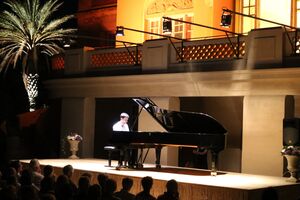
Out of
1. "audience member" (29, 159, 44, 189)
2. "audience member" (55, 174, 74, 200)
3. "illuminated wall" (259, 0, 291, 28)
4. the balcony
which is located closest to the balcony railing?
the balcony

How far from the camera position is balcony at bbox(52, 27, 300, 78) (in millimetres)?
16688

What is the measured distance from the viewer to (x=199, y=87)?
18500 mm

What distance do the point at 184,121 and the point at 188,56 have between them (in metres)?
3.76

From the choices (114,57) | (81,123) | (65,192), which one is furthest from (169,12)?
(65,192)

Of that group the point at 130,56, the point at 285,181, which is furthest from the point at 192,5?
the point at 285,181

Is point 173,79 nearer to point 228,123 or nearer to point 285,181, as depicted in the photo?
point 228,123

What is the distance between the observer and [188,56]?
19141 mm

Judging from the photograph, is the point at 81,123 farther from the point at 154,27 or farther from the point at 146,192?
the point at 146,192

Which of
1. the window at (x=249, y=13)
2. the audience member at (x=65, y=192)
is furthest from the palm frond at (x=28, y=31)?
the audience member at (x=65, y=192)

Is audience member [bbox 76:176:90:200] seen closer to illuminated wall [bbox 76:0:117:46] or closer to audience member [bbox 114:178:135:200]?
audience member [bbox 114:178:135:200]

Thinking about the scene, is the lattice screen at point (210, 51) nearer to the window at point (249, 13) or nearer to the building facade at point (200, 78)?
the building facade at point (200, 78)

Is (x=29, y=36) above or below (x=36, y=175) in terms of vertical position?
above

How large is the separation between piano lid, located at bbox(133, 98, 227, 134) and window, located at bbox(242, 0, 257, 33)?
20.2 feet

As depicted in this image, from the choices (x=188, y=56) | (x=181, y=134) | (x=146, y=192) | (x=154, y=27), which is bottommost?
(x=146, y=192)
